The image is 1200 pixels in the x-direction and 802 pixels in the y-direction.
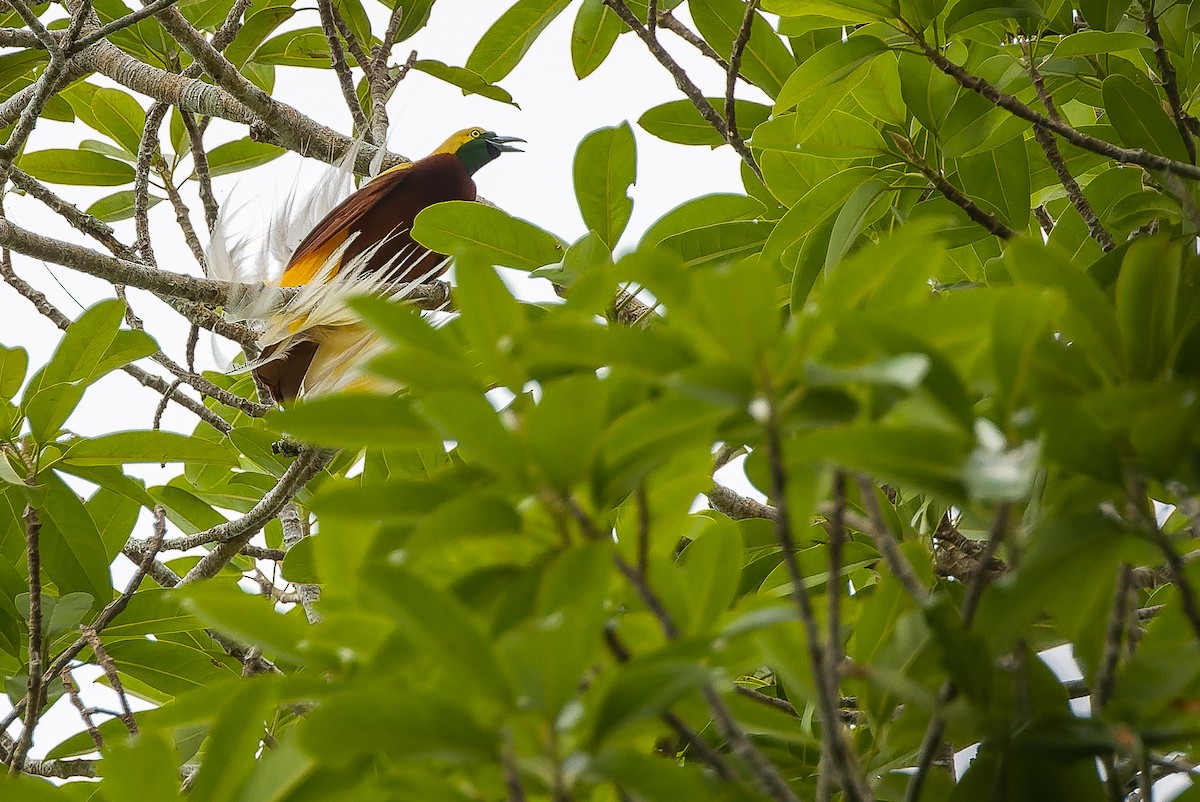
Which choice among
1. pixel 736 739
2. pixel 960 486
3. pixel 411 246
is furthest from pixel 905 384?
pixel 411 246

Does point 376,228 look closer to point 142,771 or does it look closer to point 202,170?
point 202,170

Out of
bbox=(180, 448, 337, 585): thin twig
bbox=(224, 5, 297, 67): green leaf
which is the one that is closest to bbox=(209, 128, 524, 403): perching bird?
bbox=(180, 448, 337, 585): thin twig

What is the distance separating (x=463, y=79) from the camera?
2490 mm

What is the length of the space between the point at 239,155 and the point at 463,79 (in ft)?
2.35

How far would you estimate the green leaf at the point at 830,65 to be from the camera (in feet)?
4.10

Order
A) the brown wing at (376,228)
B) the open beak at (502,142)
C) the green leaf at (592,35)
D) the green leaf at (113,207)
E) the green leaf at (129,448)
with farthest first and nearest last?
the open beak at (502,142), the green leaf at (113,207), the brown wing at (376,228), the green leaf at (592,35), the green leaf at (129,448)

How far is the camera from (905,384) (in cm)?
44

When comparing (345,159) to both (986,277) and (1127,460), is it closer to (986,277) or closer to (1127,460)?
(986,277)

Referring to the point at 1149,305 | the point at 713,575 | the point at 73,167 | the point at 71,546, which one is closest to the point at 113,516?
the point at 71,546

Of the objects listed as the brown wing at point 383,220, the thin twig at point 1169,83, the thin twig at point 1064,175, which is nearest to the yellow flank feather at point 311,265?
the brown wing at point 383,220

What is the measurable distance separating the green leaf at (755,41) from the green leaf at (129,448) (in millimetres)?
990

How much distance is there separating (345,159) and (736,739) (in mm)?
2218

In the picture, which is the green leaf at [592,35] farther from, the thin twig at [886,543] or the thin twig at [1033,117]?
the thin twig at [886,543]

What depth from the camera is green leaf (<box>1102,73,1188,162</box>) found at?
48.9 inches
